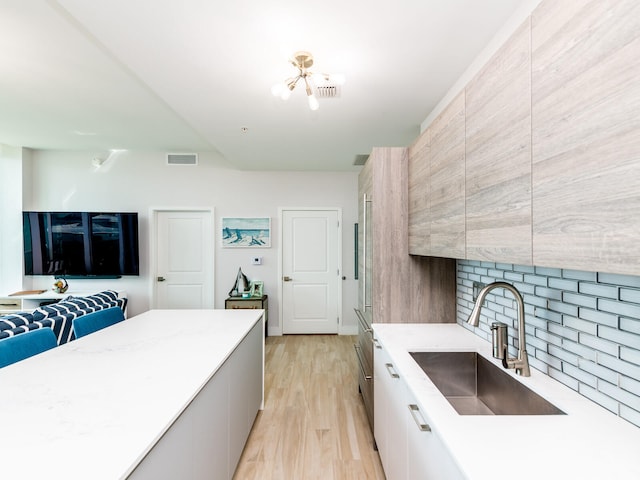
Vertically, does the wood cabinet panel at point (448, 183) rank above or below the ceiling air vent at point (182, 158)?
below

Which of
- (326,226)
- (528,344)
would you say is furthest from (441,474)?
(326,226)

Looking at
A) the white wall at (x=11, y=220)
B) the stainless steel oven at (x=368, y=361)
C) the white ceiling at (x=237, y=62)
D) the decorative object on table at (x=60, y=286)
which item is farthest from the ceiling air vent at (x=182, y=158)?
the stainless steel oven at (x=368, y=361)

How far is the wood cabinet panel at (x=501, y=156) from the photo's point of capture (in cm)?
98

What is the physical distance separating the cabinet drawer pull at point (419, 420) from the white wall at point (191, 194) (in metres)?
3.74

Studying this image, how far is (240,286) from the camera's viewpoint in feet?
15.5

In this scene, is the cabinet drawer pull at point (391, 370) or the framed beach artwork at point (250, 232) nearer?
the cabinet drawer pull at point (391, 370)

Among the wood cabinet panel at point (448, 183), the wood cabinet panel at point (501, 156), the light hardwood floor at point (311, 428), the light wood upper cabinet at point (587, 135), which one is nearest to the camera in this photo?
the light wood upper cabinet at point (587, 135)

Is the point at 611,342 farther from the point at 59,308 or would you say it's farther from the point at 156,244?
the point at 156,244

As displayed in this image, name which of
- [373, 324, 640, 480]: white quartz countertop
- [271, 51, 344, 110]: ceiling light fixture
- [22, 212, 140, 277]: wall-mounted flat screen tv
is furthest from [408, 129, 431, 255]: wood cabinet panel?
[22, 212, 140, 277]: wall-mounted flat screen tv

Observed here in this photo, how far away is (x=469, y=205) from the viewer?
4.48ft

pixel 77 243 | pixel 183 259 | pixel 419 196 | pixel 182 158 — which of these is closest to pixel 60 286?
pixel 77 243

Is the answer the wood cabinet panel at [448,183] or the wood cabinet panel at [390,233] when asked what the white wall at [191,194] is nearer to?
the wood cabinet panel at [390,233]

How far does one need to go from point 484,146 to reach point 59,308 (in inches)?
133

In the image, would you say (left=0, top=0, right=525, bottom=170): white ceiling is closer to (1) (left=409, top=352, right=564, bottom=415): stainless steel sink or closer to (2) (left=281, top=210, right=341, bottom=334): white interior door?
(2) (left=281, top=210, right=341, bottom=334): white interior door
